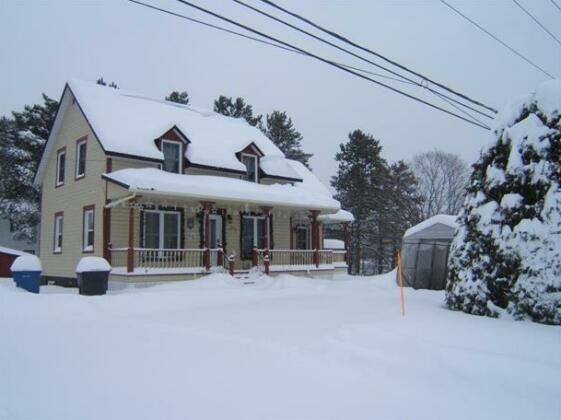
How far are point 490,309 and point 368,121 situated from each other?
6084 cm

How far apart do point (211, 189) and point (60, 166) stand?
8759 mm

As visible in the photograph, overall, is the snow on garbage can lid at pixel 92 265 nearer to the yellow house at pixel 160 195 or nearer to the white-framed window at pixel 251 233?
the yellow house at pixel 160 195

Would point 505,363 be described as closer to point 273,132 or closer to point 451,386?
point 451,386

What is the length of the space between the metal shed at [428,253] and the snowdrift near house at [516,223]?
614 cm

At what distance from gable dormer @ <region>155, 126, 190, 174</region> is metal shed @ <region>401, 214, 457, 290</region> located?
9462mm

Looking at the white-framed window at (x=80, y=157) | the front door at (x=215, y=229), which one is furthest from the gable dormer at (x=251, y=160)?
the white-framed window at (x=80, y=157)

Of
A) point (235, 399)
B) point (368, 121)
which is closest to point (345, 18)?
point (235, 399)

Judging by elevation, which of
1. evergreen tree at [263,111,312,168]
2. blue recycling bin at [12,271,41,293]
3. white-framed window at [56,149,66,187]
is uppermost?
evergreen tree at [263,111,312,168]

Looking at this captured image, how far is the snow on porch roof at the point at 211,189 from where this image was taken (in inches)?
586

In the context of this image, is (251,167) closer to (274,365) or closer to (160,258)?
(160,258)

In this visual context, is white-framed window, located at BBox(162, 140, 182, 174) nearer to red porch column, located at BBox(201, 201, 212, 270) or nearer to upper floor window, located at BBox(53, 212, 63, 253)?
red porch column, located at BBox(201, 201, 212, 270)

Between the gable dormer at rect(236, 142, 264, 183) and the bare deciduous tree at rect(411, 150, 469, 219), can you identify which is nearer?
the gable dormer at rect(236, 142, 264, 183)

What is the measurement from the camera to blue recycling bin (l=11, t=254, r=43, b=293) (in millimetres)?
14031

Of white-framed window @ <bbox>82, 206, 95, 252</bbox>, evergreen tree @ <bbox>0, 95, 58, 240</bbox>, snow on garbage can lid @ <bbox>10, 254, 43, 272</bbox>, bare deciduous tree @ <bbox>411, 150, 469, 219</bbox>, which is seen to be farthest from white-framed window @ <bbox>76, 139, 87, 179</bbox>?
bare deciduous tree @ <bbox>411, 150, 469, 219</bbox>
